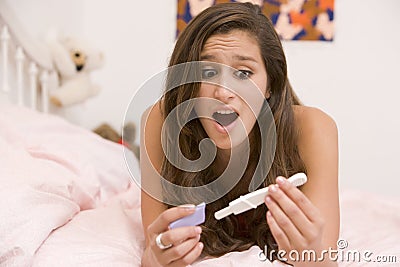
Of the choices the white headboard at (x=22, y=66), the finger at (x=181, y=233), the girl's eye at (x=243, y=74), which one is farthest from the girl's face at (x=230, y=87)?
the white headboard at (x=22, y=66)

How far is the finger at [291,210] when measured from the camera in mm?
834

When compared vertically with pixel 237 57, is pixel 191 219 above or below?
below

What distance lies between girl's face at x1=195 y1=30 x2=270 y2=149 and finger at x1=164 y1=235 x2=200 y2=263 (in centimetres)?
24

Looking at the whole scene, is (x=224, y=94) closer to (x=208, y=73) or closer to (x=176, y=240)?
(x=208, y=73)

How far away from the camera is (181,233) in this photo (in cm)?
89

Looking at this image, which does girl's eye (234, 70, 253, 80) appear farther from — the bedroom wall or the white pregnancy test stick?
the bedroom wall

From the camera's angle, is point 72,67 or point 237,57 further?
point 72,67

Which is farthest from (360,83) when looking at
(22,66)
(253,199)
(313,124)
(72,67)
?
(253,199)

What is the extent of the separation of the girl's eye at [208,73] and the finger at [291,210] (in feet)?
1.02

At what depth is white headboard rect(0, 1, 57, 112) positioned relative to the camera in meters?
2.13

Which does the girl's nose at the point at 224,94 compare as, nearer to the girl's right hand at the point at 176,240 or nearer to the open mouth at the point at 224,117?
the open mouth at the point at 224,117

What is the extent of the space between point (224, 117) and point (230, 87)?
2.1 inches

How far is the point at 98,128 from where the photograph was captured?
2633mm

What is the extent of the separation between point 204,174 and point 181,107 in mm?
163
